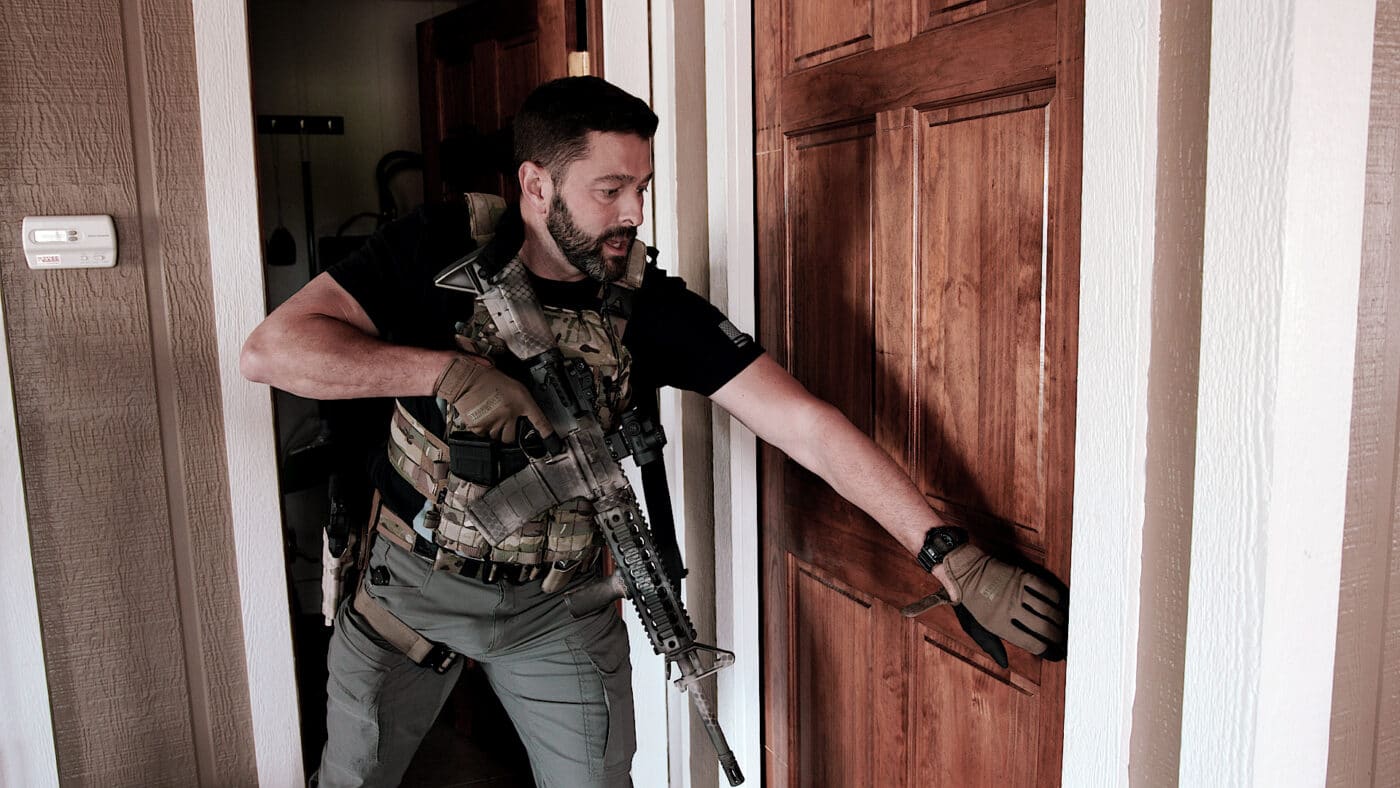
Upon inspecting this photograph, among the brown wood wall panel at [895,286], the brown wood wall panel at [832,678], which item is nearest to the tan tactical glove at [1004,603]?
the brown wood wall panel at [895,286]

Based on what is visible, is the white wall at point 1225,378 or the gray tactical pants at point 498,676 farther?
the gray tactical pants at point 498,676

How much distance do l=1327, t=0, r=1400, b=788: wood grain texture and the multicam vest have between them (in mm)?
984

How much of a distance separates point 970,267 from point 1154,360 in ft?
1.08

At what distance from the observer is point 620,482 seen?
1478 millimetres

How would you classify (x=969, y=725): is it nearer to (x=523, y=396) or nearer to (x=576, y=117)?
(x=523, y=396)

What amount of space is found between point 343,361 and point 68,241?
2.56 feet

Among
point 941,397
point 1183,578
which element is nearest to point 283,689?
point 941,397

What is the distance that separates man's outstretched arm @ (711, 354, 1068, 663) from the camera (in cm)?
118

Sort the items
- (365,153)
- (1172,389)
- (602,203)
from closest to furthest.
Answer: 1. (1172,389)
2. (602,203)
3. (365,153)

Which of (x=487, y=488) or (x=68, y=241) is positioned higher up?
(x=68, y=241)

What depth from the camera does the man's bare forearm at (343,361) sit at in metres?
1.44

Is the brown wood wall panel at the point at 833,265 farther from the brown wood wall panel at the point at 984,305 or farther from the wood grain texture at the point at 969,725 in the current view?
the wood grain texture at the point at 969,725

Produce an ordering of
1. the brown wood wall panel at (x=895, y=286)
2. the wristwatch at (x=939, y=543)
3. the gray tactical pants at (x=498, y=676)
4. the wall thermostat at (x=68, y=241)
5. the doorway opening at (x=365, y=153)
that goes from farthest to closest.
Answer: the doorway opening at (x=365, y=153) → the wall thermostat at (x=68, y=241) → the gray tactical pants at (x=498, y=676) → the brown wood wall panel at (x=895, y=286) → the wristwatch at (x=939, y=543)

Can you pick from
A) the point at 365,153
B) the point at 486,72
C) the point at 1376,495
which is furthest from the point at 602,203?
the point at 365,153
